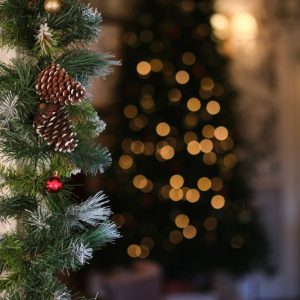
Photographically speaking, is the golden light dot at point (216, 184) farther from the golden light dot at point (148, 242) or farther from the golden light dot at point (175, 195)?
the golden light dot at point (148, 242)

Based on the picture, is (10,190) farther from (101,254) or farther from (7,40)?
(101,254)

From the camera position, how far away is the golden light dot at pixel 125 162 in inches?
165

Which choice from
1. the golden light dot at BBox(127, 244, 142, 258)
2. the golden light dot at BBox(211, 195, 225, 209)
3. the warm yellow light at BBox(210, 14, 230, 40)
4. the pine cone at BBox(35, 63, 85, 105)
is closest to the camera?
the pine cone at BBox(35, 63, 85, 105)

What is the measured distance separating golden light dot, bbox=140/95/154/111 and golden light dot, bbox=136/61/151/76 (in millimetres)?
168

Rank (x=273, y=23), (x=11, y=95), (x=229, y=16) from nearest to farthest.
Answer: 1. (x=11, y=95)
2. (x=229, y=16)
3. (x=273, y=23)

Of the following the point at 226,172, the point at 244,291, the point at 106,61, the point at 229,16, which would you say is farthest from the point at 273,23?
the point at 106,61

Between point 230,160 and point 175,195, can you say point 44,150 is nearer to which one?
point 175,195

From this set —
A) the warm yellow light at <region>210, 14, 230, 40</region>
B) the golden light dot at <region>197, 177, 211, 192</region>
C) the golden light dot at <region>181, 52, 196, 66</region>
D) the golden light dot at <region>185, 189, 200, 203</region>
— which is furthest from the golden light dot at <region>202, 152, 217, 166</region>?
the warm yellow light at <region>210, 14, 230, 40</region>

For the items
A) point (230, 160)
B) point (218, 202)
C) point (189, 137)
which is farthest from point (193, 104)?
point (218, 202)

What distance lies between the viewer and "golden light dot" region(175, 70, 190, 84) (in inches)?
166

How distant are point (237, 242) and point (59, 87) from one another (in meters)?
3.50

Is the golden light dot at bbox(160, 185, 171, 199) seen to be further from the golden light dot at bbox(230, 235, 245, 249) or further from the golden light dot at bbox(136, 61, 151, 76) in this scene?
the golden light dot at bbox(136, 61, 151, 76)

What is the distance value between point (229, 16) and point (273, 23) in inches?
25.6

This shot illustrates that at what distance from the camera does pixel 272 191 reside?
5590mm
